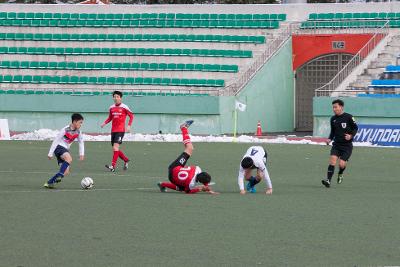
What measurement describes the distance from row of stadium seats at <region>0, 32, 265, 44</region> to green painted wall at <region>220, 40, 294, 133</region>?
1663 mm

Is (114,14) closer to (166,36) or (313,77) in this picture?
(166,36)

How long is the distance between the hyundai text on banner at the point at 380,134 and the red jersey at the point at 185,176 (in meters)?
19.1

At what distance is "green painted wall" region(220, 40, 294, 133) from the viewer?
45.3 m

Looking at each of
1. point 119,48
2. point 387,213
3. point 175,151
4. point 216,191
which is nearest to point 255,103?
point 119,48

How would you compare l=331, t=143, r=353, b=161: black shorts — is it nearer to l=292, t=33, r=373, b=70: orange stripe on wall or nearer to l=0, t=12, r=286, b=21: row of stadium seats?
l=292, t=33, r=373, b=70: orange stripe on wall

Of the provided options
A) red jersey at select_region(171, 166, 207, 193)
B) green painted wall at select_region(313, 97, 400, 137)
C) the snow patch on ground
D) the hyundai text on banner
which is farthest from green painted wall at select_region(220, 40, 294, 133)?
red jersey at select_region(171, 166, 207, 193)

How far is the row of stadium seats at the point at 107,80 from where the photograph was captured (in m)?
47.4

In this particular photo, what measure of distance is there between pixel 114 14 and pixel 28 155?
23473mm

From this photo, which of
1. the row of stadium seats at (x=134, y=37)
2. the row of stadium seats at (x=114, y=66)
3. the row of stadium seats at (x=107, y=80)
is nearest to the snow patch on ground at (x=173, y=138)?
the row of stadium seats at (x=107, y=80)

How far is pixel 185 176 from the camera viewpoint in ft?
61.2

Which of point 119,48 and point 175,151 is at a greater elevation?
point 119,48

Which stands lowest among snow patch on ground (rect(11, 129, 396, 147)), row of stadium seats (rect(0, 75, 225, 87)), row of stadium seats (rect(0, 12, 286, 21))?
snow patch on ground (rect(11, 129, 396, 147))

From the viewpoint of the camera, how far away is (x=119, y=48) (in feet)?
166

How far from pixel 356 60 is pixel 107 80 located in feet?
37.6
